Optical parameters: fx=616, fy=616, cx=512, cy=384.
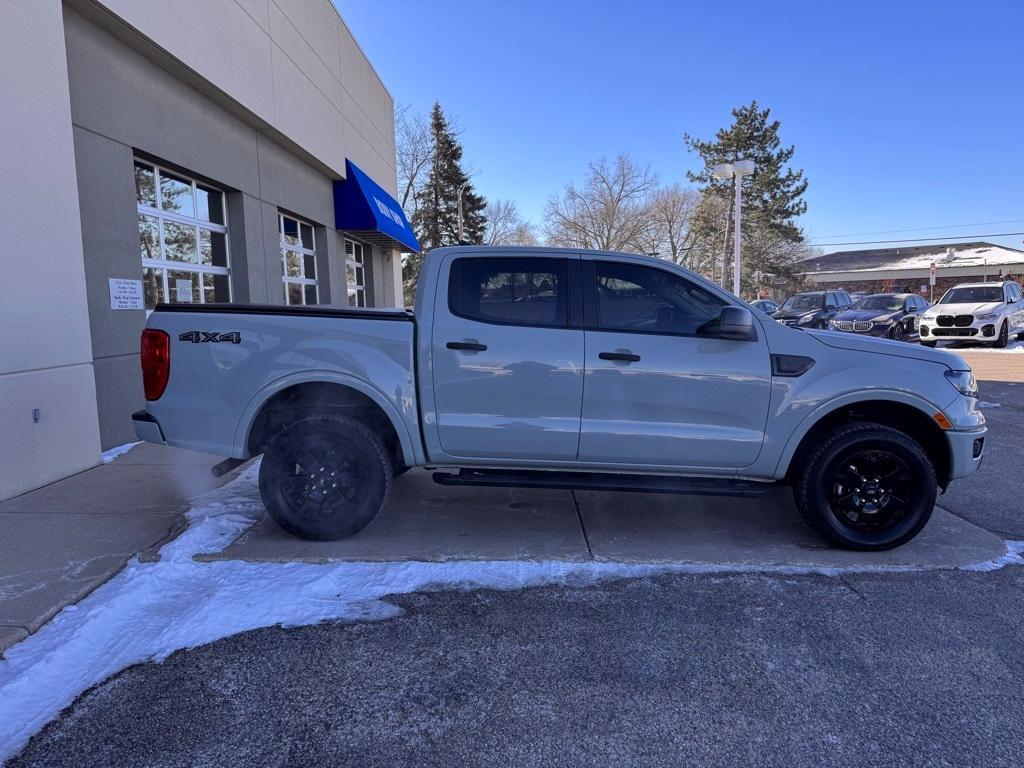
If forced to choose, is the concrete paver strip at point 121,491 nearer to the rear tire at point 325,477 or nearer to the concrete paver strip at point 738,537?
the rear tire at point 325,477

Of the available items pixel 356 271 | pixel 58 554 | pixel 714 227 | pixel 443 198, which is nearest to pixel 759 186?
pixel 714 227

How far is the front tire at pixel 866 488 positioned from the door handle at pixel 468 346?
89.1 inches

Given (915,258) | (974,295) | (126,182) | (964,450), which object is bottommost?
(964,450)

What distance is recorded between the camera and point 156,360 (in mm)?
4086

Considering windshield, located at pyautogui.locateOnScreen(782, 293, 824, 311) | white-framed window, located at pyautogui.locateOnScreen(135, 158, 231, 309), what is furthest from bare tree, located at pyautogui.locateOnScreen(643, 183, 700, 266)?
white-framed window, located at pyautogui.locateOnScreen(135, 158, 231, 309)

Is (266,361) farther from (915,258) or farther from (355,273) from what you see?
(915,258)

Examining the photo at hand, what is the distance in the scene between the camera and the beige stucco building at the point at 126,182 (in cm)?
514

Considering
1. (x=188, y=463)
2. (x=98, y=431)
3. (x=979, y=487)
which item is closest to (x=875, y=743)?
(x=979, y=487)

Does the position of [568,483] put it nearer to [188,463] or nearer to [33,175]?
[188,463]

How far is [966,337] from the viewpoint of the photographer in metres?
17.3

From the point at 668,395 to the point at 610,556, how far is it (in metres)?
1.11

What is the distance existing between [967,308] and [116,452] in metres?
20.5

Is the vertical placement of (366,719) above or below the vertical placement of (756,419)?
below

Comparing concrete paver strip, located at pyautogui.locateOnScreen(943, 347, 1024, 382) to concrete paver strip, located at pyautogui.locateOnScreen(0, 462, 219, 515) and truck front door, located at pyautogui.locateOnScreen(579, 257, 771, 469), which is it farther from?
concrete paver strip, located at pyautogui.locateOnScreen(0, 462, 219, 515)
